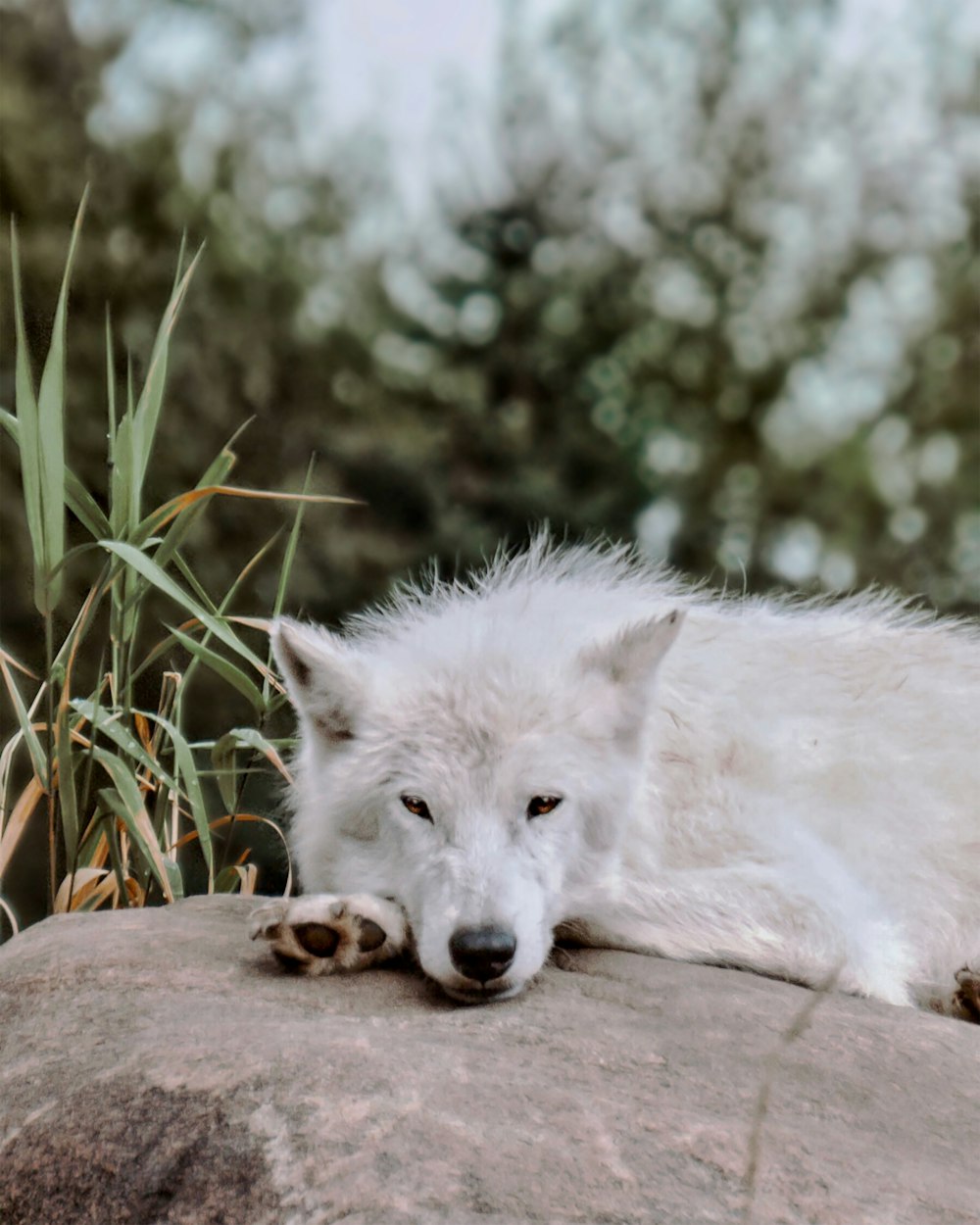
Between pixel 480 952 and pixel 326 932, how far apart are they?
0.35 metres

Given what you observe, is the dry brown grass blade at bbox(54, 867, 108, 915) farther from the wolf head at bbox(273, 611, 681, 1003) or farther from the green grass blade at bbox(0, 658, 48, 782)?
the wolf head at bbox(273, 611, 681, 1003)

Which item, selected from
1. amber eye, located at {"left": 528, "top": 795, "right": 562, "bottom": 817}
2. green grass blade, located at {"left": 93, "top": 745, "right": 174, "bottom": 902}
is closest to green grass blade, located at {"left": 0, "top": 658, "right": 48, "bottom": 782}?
green grass blade, located at {"left": 93, "top": 745, "right": 174, "bottom": 902}

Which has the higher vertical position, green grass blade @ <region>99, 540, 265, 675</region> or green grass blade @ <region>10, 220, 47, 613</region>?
green grass blade @ <region>10, 220, 47, 613</region>

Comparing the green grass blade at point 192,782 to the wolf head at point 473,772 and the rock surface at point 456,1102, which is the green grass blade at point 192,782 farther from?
the rock surface at point 456,1102

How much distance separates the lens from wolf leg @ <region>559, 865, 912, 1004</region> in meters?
3.07

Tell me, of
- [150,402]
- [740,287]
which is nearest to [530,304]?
[740,287]

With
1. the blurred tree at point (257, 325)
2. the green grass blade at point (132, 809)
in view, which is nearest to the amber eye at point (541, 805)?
the green grass blade at point (132, 809)

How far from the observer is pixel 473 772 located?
3029 mm

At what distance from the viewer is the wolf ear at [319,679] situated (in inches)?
127

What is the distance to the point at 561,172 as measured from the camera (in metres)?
16.0

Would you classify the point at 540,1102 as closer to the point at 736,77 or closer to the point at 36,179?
the point at 36,179

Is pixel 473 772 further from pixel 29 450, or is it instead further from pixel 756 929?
pixel 29 450

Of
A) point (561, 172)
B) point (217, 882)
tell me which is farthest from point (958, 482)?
point (217, 882)

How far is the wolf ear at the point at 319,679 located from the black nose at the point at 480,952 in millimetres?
759
